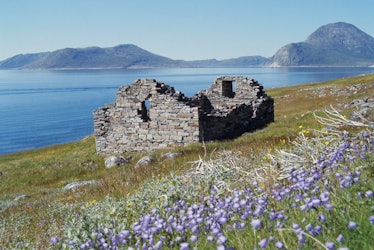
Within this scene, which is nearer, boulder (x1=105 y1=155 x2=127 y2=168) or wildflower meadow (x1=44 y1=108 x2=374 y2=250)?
wildflower meadow (x1=44 y1=108 x2=374 y2=250)

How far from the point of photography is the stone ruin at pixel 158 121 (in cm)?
2302

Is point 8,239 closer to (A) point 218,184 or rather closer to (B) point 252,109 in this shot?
(A) point 218,184

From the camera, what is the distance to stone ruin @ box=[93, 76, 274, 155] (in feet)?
75.5

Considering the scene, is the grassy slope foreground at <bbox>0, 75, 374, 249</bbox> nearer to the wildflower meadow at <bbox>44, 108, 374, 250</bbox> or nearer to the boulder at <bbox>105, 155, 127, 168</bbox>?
the wildflower meadow at <bbox>44, 108, 374, 250</bbox>

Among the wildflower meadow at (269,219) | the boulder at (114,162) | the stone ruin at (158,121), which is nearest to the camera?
the wildflower meadow at (269,219)

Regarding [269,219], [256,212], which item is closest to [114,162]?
[269,219]

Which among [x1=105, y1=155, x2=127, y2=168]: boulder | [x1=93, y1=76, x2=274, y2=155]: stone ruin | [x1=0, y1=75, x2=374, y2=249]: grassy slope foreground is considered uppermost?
[x1=0, y1=75, x2=374, y2=249]: grassy slope foreground

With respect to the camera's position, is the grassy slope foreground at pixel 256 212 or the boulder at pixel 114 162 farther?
the boulder at pixel 114 162

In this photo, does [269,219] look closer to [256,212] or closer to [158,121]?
[256,212]

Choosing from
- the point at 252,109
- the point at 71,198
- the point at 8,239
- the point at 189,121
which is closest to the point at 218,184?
the point at 8,239

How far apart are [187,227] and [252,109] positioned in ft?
80.8

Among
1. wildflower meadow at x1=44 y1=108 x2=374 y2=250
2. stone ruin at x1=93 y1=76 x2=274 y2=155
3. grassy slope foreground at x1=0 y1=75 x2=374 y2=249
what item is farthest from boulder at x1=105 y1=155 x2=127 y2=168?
wildflower meadow at x1=44 y1=108 x2=374 y2=250

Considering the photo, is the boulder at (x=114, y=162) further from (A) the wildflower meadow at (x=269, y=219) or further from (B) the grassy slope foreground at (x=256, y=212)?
(A) the wildflower meadow at (x=269, y=219)

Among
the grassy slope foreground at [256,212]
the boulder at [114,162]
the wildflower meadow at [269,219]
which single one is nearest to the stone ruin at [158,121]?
the boulder at [114,162]
